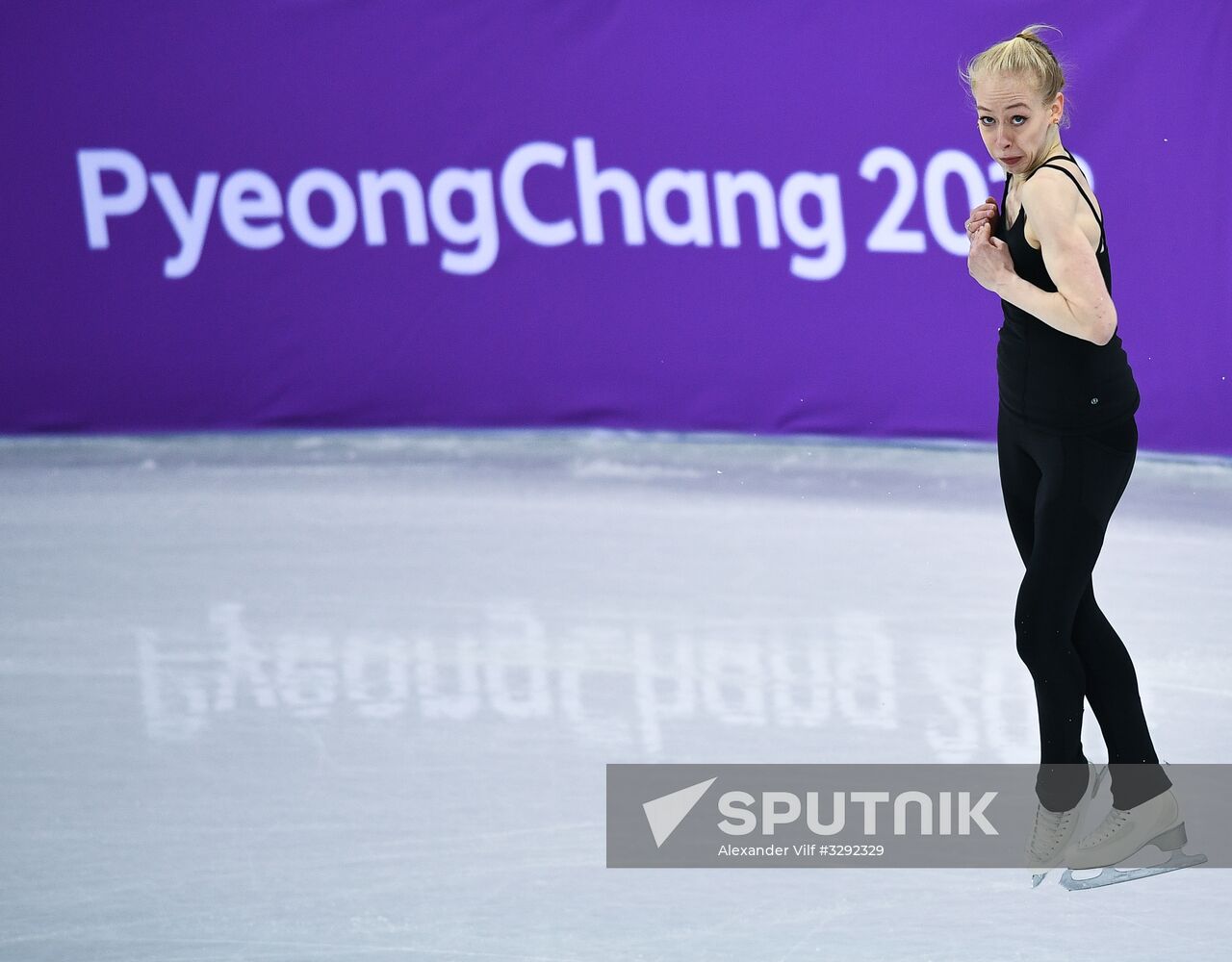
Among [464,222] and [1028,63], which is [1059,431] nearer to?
[1028,63]

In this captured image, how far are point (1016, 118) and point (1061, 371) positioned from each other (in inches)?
14.6

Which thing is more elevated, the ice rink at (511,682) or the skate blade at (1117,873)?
the ice rink at (511,682)

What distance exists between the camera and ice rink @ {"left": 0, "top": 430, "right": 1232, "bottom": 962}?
2.67 metres

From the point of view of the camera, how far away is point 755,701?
378 centimetres

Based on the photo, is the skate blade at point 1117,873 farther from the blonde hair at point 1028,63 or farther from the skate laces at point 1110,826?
the blonde hair at point 1028,63

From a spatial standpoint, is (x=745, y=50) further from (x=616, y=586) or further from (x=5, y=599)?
(x=5, y=599)

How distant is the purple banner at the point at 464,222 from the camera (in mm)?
6910

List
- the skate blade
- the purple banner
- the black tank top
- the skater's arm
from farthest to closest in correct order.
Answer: the purple banner < the skate blade < the black tank top < the skater's arm

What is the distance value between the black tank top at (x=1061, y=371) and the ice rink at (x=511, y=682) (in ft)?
2.43

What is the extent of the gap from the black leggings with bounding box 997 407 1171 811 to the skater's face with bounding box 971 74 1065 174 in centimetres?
39

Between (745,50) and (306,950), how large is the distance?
503 centimetres

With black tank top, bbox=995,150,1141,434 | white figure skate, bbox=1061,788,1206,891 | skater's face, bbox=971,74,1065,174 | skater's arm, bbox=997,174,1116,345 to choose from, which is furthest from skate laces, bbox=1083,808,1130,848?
skater's face, bbox=971,74,1065,174

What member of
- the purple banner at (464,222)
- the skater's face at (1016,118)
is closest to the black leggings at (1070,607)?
the skater's face at (1016,118)

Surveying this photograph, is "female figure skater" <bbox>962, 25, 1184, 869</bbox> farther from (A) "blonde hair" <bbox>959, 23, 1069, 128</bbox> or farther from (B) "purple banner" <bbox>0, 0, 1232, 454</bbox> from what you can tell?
(B) "purple banner" <bbox>0, 0, 1232, 454</bbox>
